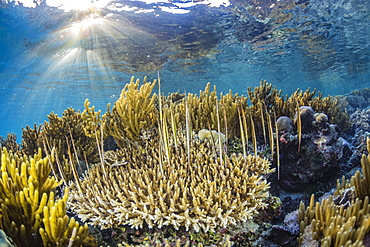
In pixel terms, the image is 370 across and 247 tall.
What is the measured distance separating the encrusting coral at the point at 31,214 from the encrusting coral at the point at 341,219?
102 inches

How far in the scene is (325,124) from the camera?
497 cm

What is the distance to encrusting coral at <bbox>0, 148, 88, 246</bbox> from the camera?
2.07 metres

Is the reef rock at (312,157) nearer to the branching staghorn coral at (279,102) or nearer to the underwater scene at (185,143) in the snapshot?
the underwater scene at (185,143)

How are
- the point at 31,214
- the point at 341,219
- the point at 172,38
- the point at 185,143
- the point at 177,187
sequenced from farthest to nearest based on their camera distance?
1. the point at 172,38
2. the point at 185,143
3. the point at 177,187
4. the point at 31,214
5. the point at 341,219

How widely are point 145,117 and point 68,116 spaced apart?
9.36ft

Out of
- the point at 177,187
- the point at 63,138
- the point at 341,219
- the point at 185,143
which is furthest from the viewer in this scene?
the point at 63,138

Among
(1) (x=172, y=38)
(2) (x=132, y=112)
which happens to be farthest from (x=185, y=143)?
(1) (x=172, y=38)

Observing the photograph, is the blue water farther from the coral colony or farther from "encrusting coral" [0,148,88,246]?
"encrusting coral" [0,148,88,246]

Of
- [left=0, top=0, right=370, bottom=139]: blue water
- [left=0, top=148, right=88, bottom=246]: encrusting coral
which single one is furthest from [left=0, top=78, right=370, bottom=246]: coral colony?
[left=0, top=0, right=370, bottom=139]: blue water

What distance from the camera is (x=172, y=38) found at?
1612cm

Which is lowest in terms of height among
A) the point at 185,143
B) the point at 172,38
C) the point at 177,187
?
the point at 177,187

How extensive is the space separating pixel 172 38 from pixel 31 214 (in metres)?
16.0

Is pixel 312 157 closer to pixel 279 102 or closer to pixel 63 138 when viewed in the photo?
pixel 279 102

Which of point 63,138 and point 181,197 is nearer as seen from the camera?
point 181,197
